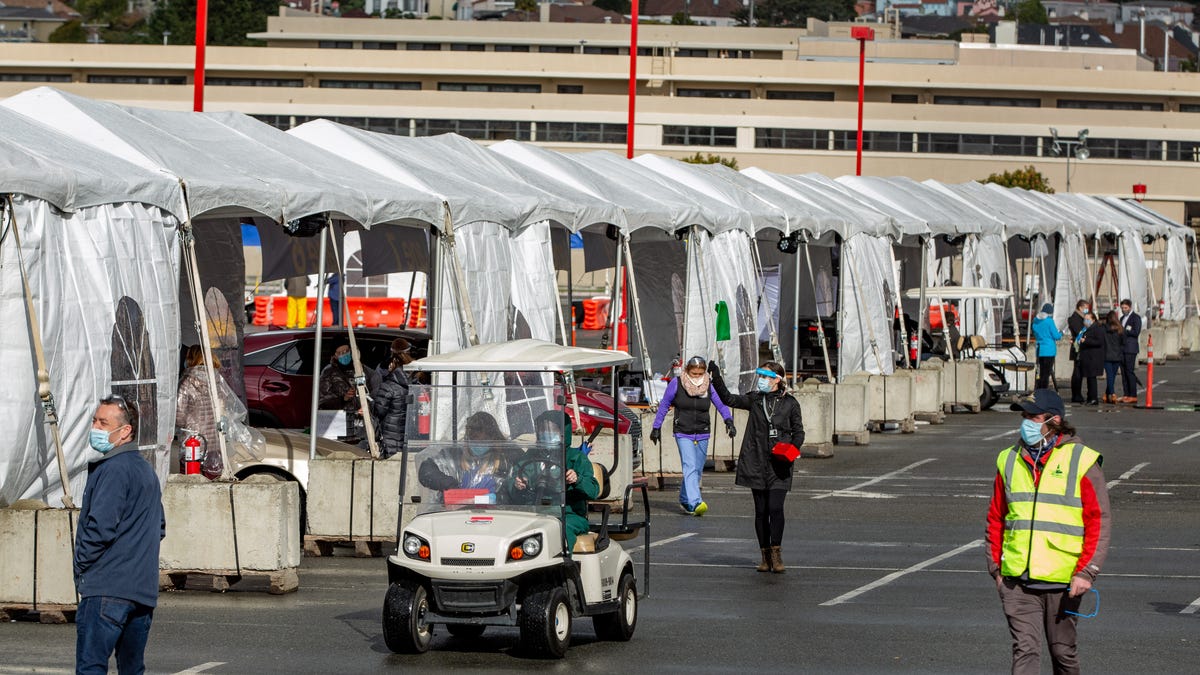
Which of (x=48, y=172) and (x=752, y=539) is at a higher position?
(x=48, y=172)

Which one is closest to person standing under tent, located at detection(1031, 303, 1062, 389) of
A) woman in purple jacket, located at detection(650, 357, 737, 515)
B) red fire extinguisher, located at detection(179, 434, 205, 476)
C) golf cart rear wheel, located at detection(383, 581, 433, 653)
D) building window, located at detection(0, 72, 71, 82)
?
woman in purple jacket, located at detection(650, 357, 737, 515)

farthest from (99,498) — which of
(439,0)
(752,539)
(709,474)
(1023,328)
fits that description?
(439,0)

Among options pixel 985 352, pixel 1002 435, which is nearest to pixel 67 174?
pixel 1002 435

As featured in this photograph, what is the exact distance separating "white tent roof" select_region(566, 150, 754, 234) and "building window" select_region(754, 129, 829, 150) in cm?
7567

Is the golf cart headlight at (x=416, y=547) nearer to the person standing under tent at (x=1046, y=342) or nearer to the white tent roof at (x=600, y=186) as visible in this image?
the white tent roof at (x=600, y=186)

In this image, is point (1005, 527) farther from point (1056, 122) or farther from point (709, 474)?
point (1056, 122)

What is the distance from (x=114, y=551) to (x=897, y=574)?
26.4 feet

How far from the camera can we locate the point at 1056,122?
102500 mm

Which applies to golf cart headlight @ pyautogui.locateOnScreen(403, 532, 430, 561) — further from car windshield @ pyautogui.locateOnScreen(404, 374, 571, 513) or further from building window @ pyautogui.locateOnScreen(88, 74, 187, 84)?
building window @ pyautogui.locateOnScreen(88, 74, 187, 84)

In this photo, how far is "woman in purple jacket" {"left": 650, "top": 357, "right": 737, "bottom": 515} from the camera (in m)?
19.4

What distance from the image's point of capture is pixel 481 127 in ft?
339

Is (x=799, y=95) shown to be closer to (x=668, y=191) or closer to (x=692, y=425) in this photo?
(x=668, y=191)

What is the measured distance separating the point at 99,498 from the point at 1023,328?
131 ft

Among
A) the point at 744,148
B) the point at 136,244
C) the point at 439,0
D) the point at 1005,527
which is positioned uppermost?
the point at 439,0
